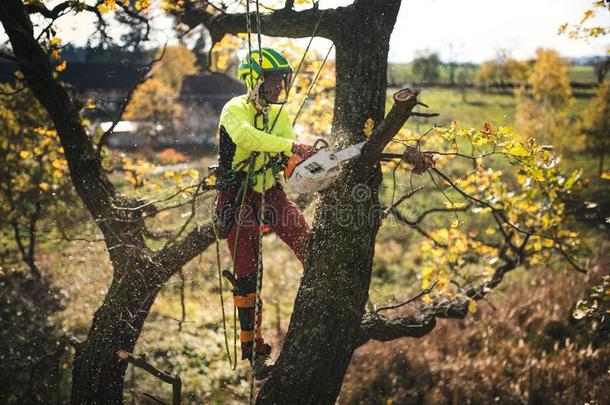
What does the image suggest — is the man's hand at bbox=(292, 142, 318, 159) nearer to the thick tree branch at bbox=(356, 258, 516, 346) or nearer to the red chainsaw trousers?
the red chainsaw trousers

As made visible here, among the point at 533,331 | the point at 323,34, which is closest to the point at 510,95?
the point at 533,331

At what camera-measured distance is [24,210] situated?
9367 mm

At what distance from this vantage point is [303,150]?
318 cm

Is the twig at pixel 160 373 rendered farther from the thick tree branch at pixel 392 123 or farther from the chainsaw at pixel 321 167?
the thick tree branch at pixel 392 123

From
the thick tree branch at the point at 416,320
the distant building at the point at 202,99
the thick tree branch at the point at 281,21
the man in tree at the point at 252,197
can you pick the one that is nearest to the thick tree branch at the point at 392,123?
the man in tree at the point at 252,197

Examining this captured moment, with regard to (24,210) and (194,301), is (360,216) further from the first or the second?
(24,210)

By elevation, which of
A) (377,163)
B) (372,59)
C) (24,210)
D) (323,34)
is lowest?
(24,210)

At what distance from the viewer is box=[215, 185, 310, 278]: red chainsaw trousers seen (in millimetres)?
3611

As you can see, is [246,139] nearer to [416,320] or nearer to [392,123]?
[392,123]

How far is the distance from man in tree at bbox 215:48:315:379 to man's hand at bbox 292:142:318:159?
19 centimetres

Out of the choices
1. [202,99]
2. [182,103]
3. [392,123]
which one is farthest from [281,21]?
[182,103]

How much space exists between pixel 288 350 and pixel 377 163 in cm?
140

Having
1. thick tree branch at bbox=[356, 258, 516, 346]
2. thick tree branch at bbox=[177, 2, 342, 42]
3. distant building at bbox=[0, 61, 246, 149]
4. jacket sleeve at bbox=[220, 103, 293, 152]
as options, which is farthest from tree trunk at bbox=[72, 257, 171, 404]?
distant building at bbox=[0, 61, 246, 149]

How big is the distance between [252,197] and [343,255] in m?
1.11
